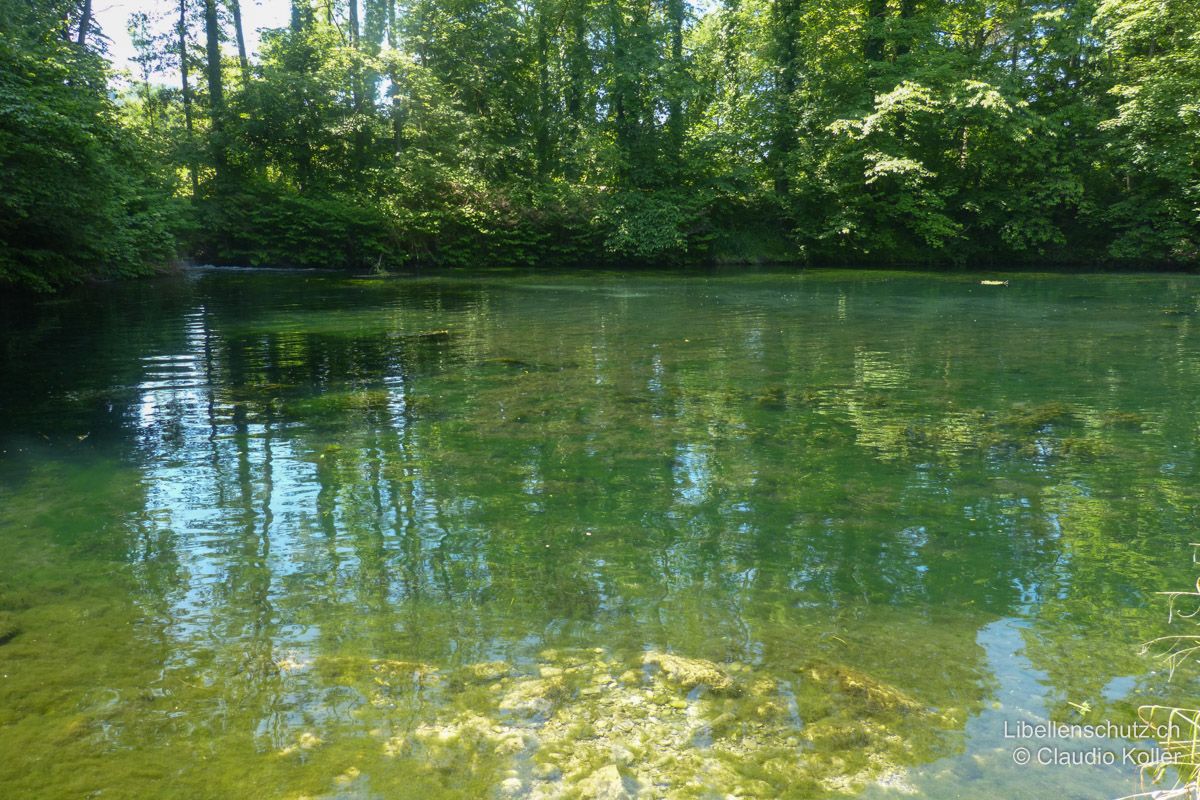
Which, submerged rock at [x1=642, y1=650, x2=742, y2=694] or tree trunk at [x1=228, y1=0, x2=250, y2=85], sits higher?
tree trunk at [x1=228, y1=0, x2=250, y2=85]

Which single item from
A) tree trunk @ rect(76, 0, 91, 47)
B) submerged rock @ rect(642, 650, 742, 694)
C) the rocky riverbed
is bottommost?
the rocky riverbed

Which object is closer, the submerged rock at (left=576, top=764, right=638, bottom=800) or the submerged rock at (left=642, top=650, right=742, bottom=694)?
the submerged rock at (left=576, top=764, right=638, bottom=800)

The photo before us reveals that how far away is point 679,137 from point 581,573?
29280mm

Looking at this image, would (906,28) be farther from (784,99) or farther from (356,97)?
(356,97)

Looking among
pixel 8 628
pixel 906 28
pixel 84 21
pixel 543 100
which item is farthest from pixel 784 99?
pixel 8 628

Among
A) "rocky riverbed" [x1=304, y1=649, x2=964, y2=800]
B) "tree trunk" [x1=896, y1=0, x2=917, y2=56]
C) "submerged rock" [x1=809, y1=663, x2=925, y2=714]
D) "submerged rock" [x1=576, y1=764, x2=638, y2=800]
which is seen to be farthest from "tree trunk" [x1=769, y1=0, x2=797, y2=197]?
"submerged rock" [x1=576, y1=764, x2=638, y2=800]

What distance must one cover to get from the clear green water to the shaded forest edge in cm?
1966

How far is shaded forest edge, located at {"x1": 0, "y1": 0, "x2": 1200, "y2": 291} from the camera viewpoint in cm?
2697

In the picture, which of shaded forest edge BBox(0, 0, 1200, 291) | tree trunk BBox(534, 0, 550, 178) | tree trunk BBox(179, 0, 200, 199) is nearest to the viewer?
shaded forest edge BBox(0, 0, 1200, 291)

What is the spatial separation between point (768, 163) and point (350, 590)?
29419 mm

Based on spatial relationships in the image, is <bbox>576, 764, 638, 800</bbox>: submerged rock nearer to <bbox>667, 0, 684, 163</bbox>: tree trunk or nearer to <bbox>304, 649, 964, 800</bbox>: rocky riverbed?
<bbox>304, 649, 964, 800</bbox>: rocky riverbed

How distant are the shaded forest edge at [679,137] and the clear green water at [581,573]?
19665mm

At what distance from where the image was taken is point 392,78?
29.0m

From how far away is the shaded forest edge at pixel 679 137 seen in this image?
2697 centimetres
